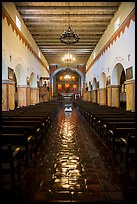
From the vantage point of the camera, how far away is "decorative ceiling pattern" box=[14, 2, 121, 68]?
1244 cm

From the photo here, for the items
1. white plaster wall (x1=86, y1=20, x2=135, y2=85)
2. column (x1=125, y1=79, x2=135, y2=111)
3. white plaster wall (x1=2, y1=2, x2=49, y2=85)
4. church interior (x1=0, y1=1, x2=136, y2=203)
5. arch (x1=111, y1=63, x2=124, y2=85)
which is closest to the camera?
church interior (x1=0, y1=1, x2=136, y2=203)

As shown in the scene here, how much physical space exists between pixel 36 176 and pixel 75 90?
37831 millimetres

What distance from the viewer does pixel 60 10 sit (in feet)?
41.7

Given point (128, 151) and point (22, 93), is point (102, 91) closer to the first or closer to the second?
point (22, 93)

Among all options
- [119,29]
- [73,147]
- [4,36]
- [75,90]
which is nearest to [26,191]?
[73,147]

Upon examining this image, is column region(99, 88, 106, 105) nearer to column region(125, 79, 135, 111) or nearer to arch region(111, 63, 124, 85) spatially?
arch region(111, 63, 124, 85)

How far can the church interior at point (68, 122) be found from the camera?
3.44 m

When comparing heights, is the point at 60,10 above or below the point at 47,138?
above

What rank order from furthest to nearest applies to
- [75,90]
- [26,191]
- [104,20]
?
[75,90] → [104,20] → [26,191]

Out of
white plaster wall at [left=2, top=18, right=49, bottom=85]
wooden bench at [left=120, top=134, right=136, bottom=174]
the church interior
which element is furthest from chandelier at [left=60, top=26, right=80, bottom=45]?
wooden bench at [left=120, top=134, right=136, bottom=174]

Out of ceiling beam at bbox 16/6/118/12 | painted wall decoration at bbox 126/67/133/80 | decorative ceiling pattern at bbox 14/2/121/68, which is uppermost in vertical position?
decorative ceiling pattern at bbox 14/2/121/68

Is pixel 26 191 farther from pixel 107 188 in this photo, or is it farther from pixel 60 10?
pixel 60 10

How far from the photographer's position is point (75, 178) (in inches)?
155

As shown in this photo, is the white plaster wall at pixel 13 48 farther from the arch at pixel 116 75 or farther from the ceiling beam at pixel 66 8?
the arch at pixel 116 75
